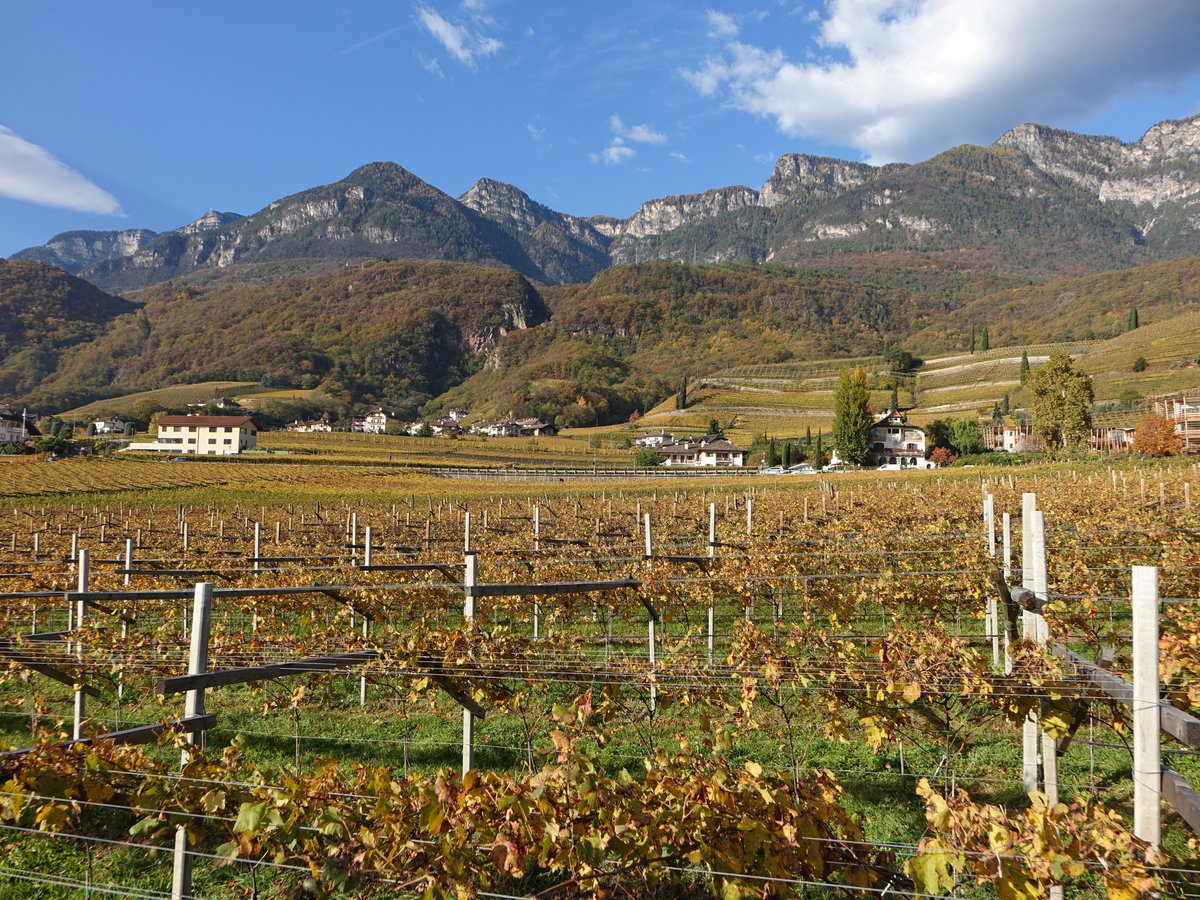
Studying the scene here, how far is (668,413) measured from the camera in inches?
5226

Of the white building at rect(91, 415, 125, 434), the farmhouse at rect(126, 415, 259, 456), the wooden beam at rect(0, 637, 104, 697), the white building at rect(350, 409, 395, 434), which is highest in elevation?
the white building at rect(350, 409, 395, 434)

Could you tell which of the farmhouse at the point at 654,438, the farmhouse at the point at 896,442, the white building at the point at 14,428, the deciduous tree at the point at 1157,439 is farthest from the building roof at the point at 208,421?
the deciduous tree at the point at 1157,439

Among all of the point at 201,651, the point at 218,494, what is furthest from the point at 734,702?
the point at 218,494

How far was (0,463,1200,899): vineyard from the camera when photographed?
2.73m

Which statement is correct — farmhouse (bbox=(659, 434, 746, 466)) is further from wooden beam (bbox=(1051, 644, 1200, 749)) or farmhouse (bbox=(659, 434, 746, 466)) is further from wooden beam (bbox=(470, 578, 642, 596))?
wooden beam (bbox=(1051, 644, 1200, 749))

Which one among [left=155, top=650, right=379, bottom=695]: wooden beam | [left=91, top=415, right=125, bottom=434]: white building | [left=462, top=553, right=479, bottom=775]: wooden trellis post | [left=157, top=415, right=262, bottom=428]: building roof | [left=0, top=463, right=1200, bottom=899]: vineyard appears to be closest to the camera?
[left=0, top=463, right=1200, bottom=899]: vineyard

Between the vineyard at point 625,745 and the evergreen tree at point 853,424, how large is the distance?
62285mm

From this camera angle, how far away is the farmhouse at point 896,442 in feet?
257

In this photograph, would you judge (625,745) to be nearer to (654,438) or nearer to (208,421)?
(208,421)

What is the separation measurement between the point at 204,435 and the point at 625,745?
308 feet

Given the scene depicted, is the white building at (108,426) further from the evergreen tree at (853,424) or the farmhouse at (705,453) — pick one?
the evergreen tree at (853,424)

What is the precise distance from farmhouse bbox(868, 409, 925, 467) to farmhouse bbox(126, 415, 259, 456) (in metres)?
77.6

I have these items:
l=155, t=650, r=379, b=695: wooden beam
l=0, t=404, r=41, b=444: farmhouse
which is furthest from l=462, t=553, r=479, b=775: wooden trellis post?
l=0, t=404, r=41, b=444: farmhouse

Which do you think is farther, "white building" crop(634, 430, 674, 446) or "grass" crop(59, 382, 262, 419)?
"grass" crop(59, 382, 262, 419)
